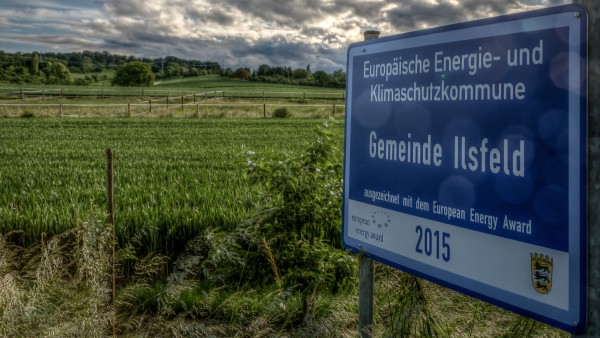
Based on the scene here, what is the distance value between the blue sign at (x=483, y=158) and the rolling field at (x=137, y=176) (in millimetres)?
2375

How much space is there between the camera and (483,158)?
285cm

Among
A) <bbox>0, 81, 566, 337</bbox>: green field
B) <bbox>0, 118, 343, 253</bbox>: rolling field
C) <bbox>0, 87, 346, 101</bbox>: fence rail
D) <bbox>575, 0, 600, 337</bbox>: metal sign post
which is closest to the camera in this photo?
<bbox>575, 0, 600, 337</bbox>: metal sign post

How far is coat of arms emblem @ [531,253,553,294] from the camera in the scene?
101 inches

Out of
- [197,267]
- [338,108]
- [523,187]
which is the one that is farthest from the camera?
[338,108]

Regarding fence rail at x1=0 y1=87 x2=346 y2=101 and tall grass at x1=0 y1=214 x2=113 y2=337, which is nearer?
tall grass at x1=0 y1=214 x2=113 y2=337

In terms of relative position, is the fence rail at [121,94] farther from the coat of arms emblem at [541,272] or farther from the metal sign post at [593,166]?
the metal sign post at [593,166]

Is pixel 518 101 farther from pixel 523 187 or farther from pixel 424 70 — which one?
pixel 424 70

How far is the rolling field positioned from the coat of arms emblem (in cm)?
344

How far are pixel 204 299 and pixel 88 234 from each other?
124cm

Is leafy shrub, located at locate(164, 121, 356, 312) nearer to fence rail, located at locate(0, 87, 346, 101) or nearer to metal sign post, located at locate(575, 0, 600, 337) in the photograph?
metal sign post, located at locate(575, 0, 600, 337)

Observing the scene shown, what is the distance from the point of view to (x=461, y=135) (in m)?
2.98

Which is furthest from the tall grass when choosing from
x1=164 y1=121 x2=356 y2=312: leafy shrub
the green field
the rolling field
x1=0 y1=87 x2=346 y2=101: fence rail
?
x1=0 y1=87 x2=346 y2=101: fence rail

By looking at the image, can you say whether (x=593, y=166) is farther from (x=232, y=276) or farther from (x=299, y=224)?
(x=232, y=276)

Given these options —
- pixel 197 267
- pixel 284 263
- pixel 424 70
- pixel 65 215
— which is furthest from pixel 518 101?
pixel 65 215
